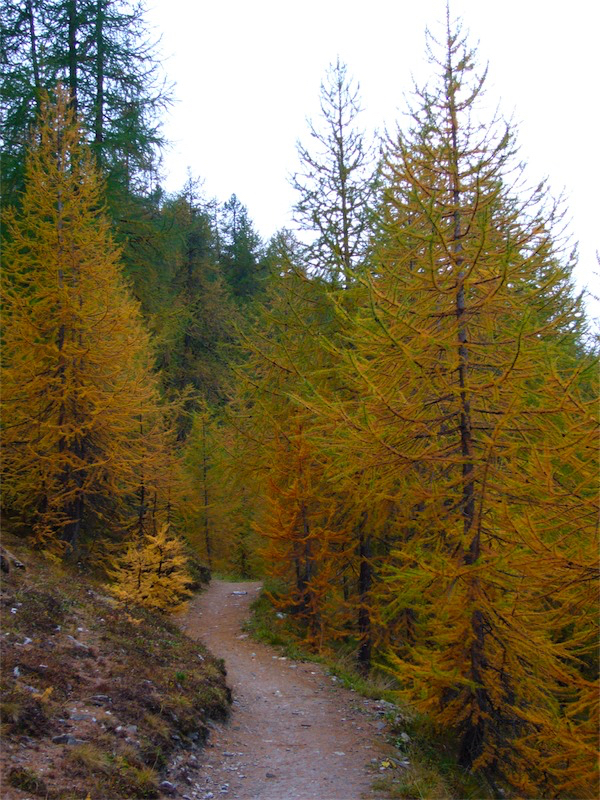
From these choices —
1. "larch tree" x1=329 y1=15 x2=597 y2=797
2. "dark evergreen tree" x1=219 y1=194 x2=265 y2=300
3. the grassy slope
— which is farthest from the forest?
"dark evergreen tree" x1=219 y1=194 x2=265 y2=300

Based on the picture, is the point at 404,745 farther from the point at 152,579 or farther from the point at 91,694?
the point at 152,579

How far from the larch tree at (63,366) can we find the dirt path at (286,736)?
15.7 ft

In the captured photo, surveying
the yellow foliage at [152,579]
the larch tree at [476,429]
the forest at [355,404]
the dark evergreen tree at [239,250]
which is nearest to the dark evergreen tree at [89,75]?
the forest at [355,404]

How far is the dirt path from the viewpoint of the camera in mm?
6156

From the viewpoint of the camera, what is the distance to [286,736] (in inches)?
304

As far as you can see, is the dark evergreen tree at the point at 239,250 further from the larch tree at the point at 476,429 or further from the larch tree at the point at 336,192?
the larch tree at the point at 476,429

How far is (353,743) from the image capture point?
7453mm

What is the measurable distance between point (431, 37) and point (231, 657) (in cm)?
1140

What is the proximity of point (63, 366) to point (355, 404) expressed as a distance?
7.80 metres

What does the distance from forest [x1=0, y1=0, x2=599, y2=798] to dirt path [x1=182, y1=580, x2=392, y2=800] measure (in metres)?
1.07

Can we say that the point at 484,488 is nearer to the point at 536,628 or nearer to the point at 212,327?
the point at 536,628

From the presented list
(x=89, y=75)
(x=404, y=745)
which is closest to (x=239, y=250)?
(x=89, y=75)

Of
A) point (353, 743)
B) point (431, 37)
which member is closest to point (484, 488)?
point (353, 743)

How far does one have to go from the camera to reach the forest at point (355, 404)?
598 centimetres
